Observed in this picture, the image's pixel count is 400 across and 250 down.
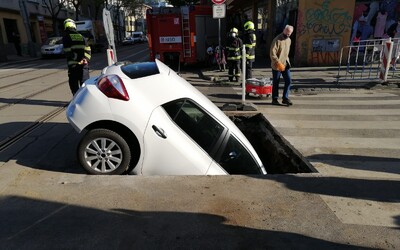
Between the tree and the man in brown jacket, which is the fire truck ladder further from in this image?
the tree

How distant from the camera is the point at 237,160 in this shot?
4.24 metres

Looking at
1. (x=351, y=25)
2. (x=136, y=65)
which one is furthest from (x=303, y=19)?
(x=136, y=65)

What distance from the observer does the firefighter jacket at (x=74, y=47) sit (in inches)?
291

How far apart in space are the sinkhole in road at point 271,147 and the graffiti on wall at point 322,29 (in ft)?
27.5

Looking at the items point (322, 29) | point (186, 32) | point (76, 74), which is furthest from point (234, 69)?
point (76, 74)

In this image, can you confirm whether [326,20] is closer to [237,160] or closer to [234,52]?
[234,52]

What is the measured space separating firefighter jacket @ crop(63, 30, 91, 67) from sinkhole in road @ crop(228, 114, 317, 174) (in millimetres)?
3757

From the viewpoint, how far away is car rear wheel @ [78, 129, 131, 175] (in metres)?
3.93

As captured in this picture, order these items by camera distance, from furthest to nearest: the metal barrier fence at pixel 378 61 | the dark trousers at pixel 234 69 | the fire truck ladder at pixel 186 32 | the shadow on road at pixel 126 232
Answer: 1. the fire truck ladder at pixel 186 32
2. the dark trousers at pixel 234 69
3. the metal barrier fence at pixel 378 61
4. the shadow on road at pixel 126 232

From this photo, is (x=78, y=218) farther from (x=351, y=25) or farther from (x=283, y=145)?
(x=351, y=25)

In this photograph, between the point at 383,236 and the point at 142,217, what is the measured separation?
2.21 meters

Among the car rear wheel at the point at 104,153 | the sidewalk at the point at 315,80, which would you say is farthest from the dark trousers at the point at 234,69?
the car rear wheel at the point at 104,153

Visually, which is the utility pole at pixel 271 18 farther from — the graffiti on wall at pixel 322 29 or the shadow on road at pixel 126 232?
the shadow on road at pixel 126 232

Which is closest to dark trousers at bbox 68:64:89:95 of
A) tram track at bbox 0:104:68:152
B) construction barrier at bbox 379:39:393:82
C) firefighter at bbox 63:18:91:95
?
firefighter at bbox 63:18:91:95
